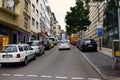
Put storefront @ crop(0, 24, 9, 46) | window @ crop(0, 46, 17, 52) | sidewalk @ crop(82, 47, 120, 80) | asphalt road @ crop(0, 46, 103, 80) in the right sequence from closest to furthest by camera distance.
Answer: sidewalk @ crop(82, 47, 120, 80) < asphalt road @ crop(0, 46, 103, 80) < window @ crop(0, 46, 17, 52) < storefront @ crop(0, 24, 9, 46)

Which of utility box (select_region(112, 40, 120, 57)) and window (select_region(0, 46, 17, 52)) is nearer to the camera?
utility box (select_region(112, 40, 120, 57))

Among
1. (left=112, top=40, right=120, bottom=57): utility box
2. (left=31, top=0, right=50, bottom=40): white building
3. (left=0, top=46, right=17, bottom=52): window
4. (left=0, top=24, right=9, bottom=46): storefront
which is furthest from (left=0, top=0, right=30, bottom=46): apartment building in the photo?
(left=112, top=40, right=120, bottom=57): utility box

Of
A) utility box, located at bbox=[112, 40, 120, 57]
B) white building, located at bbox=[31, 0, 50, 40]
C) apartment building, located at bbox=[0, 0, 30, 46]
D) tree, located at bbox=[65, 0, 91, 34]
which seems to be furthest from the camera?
tree, located at bbox=[65, 0, 91, 34]

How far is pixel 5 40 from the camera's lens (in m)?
31.1

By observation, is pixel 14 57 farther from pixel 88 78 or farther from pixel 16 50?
pixel 88 78

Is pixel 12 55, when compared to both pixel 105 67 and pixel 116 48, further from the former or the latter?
pixel 116 48

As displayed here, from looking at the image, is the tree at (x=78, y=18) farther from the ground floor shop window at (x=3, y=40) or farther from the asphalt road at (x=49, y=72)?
the asphalt road at (x=49, y=72)

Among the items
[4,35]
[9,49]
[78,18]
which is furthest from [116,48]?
[78,18]

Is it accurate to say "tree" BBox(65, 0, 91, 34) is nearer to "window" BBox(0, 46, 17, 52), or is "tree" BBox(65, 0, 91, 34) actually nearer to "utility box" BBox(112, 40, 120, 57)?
"window" BBox(0, 46, 17, 52)

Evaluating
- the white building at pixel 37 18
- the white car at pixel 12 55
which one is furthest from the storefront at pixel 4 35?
the white building at pixel 37 18

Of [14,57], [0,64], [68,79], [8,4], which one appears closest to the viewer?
[68,79]

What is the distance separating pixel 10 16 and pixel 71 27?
1495 inches

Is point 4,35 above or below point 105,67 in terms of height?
above

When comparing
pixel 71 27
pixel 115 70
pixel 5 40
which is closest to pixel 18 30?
pixel 5 40
